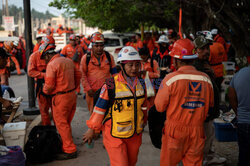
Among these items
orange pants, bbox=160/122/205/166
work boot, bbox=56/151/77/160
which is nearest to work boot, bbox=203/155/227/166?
orange pants, bbox=160/122/205/166

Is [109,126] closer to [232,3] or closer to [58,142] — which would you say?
[58,142]

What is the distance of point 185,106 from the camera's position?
Result: 3223mm

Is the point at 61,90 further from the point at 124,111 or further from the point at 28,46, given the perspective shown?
the point at 28,46

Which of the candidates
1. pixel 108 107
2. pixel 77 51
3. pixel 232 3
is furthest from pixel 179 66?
pixel 77 51

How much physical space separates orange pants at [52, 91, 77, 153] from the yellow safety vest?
6.58ft

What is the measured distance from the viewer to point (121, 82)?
3420 mm

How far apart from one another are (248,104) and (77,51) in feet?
28.1

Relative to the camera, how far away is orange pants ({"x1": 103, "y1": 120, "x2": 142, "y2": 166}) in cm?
334

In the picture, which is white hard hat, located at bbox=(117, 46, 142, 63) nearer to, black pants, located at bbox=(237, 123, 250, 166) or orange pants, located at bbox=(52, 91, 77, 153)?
black pants, located at bbox=(237, 123, 250, 166)

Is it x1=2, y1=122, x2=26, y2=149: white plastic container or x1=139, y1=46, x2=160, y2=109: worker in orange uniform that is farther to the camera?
x1=139, y1=46, x2=160, y2=109: worker in orange uniform

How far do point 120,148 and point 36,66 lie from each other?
3.62 m

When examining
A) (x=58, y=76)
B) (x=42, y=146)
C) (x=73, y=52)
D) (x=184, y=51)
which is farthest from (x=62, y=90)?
(x=73, y=52)

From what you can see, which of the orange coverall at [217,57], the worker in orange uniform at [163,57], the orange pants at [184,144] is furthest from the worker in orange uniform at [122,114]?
the orange coverall at [217,57]

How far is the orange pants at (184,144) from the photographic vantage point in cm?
324
